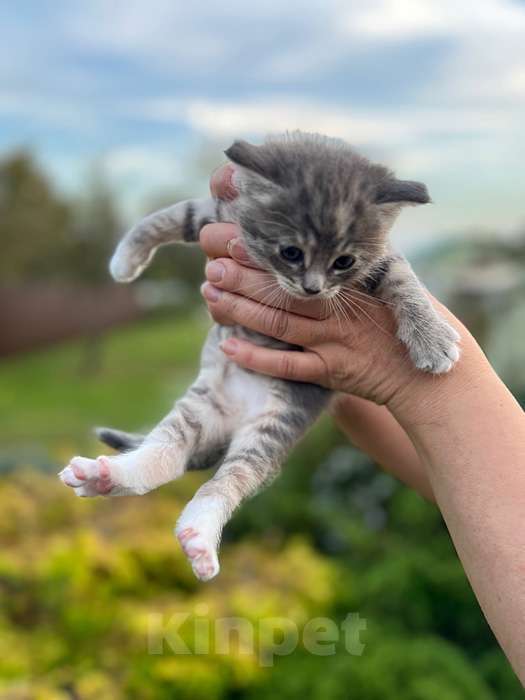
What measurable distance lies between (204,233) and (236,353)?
1.04ft

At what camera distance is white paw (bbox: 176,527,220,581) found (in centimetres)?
175

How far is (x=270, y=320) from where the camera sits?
207 centimetres

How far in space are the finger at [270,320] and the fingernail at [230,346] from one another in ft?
0.18

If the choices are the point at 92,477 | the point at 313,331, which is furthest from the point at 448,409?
the point at 92,477

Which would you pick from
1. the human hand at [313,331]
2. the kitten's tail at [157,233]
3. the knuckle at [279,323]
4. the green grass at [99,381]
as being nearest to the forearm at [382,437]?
the human hand at [313,331]

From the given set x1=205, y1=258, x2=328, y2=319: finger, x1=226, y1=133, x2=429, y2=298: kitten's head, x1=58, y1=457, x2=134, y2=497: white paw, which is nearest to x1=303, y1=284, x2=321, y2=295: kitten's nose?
x1=226, y1=133, x2=429, y2=298: kitten's head

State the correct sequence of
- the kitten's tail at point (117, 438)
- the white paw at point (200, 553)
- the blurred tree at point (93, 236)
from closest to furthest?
the white paw at point (200, 553) → the kitten's tail at point (117, 438) → the blurred tree at point (93, 236)

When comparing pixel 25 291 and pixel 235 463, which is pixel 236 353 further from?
pixel 25 291

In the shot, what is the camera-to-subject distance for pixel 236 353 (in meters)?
2.12

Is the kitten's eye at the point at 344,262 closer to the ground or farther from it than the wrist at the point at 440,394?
farther from it

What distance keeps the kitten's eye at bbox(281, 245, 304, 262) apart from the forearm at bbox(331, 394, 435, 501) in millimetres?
616

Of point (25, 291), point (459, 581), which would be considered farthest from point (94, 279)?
point (459, 581)

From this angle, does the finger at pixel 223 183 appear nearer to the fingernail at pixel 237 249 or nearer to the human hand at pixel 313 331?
the human hand at pixel 313 331

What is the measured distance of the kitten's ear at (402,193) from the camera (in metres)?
1.89
